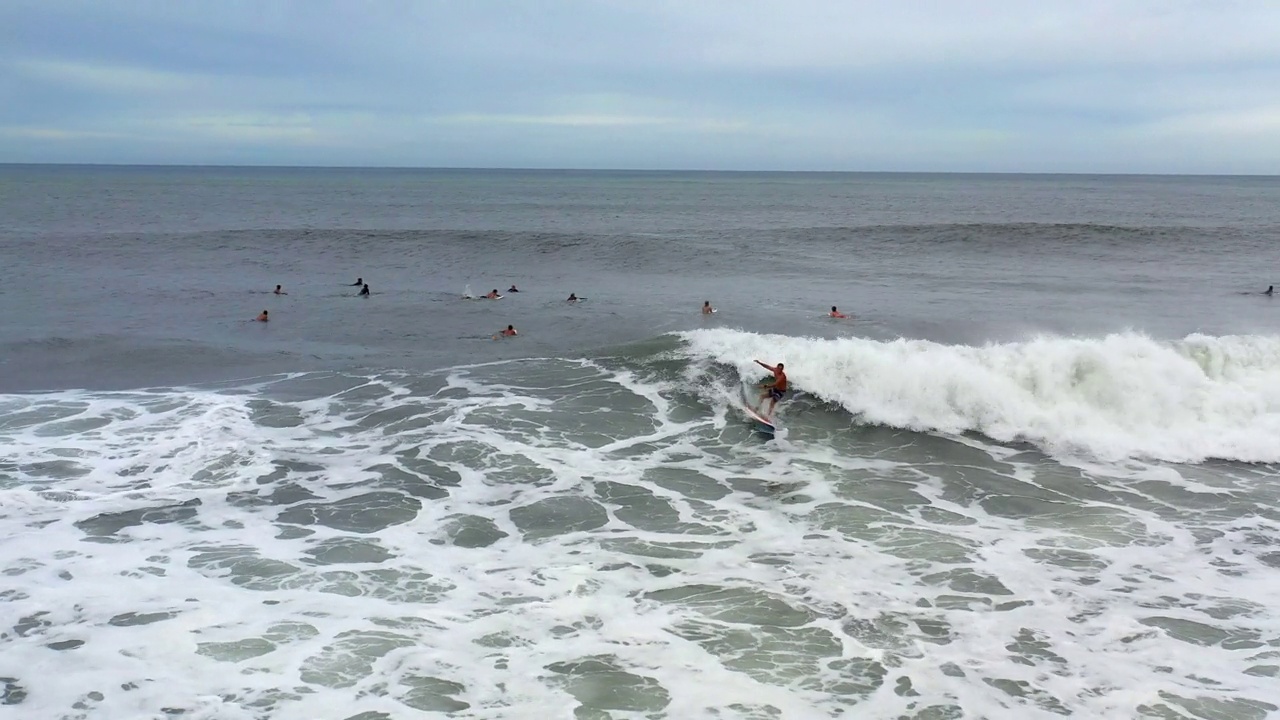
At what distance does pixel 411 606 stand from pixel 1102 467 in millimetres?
12068

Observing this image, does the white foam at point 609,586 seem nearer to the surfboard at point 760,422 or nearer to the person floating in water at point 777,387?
the surfboard at point 760,422

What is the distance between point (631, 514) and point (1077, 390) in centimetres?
1108

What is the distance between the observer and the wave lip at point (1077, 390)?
16594 mm

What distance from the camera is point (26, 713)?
7867 millimetres

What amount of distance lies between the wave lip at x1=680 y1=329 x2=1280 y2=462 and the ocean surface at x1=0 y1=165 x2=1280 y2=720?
0.09 metres

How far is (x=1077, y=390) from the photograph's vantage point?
18688mm

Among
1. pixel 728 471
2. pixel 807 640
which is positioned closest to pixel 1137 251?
pixel 728 471

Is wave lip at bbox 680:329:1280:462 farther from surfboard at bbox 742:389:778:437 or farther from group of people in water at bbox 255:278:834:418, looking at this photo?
surfboard at bbox 742:389:778:437

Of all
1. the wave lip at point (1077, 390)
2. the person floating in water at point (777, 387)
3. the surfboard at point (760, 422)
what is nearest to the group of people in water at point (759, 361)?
the person floating in water at point (777, 387)

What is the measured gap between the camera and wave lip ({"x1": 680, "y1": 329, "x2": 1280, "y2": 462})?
54.4 feet

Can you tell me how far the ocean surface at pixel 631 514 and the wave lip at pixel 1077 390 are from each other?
0.29 ft

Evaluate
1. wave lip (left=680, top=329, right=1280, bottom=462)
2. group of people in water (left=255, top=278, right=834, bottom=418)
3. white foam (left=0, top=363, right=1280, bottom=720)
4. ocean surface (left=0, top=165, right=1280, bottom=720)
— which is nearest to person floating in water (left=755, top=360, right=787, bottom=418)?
group of people in water (left=255, top=278, right=834, bottom=418)

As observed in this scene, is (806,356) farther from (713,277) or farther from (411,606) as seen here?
(713,277)

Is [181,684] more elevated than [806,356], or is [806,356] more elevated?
[806,356]
